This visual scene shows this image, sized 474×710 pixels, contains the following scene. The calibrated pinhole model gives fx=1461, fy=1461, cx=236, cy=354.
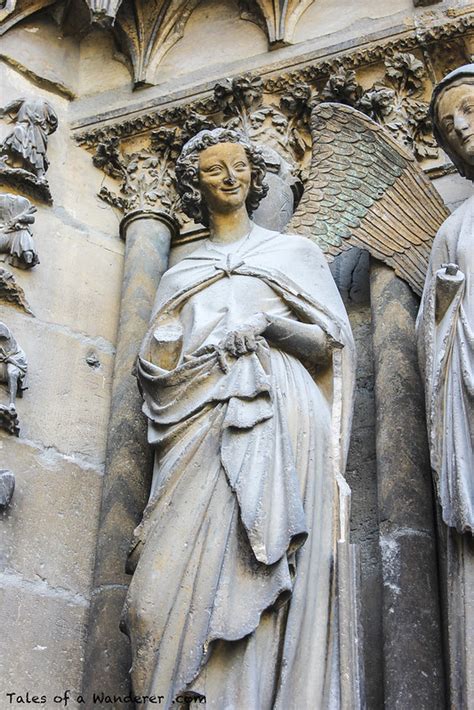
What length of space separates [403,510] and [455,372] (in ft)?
1.96

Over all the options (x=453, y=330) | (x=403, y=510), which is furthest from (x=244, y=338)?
(x=403, y=510)

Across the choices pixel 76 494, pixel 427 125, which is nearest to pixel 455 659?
pixel 76 494

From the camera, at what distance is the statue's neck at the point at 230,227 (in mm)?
6152

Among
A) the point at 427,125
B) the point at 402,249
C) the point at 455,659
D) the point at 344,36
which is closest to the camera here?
the point at 455,659

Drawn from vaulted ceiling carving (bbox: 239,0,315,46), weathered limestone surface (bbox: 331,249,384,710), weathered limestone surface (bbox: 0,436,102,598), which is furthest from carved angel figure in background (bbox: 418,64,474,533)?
vaulted ceiling carving (bbox: 239,0,315,46)

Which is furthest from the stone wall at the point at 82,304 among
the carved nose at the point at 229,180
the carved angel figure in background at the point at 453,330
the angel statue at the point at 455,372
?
the carved nose at the point at 229,180

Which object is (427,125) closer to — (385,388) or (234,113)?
(234,113)

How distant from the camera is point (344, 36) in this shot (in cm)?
737

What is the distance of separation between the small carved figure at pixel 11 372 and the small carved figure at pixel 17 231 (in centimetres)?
49

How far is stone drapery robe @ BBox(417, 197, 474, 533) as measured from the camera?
497cm

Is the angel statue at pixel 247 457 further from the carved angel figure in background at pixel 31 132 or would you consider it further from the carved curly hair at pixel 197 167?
the carved angel figure in background at pixel 31 132

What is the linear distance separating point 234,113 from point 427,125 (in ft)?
3.19

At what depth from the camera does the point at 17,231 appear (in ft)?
21.8

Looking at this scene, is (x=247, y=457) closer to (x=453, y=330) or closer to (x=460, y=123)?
(x=453, y=330)
